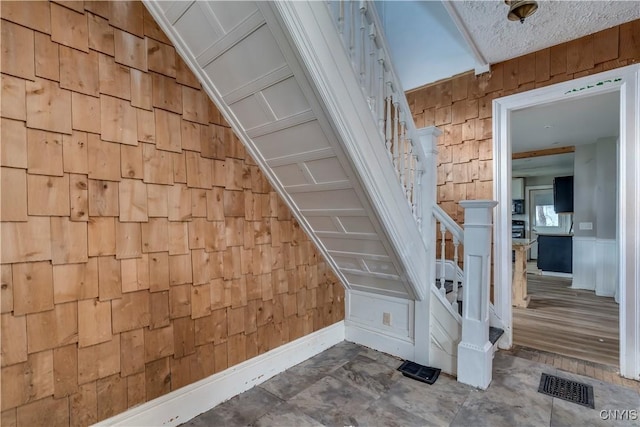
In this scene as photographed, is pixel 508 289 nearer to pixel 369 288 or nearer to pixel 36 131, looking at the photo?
pixel 369 288

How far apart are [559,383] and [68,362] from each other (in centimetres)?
317

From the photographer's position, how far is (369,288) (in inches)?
113

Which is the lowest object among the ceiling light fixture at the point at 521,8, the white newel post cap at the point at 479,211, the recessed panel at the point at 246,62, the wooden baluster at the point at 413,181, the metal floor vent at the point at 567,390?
the metal floor vent at the point at 567,390

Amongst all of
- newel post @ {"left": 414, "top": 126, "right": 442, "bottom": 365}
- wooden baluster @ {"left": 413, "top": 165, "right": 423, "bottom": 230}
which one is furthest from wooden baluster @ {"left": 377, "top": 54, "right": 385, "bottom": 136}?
wooden baluster @ {"left": 413, "top": 165, "right": 423, "bottom": 230}

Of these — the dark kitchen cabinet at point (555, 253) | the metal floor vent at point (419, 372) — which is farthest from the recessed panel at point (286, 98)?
the dark kitchen cabinet at point (555, 253)

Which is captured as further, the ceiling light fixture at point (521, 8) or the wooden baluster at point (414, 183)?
the wooden baluster at point (414, 183)

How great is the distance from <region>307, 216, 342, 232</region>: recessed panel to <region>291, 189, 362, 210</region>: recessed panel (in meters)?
0.12

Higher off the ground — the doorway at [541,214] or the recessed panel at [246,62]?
the recessed panel at [246,62]

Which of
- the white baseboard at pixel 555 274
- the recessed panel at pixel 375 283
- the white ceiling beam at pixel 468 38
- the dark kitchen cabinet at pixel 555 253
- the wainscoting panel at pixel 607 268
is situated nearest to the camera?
the white ceiling beam at pixel 468 38

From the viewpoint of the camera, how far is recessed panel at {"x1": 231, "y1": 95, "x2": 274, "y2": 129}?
1.83 meters

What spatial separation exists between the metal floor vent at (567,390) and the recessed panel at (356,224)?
170cm

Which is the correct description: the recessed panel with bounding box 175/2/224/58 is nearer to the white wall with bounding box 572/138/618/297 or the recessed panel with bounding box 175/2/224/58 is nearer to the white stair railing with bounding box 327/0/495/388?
the white stair railing with bounding box 327/0/495/388

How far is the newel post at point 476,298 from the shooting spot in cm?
218

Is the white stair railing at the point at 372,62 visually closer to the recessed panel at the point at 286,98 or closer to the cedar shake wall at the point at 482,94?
the recessed panel at the point at 286,98
